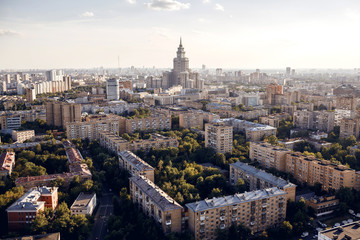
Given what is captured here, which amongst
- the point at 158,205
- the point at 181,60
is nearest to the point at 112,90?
the point at 181,60

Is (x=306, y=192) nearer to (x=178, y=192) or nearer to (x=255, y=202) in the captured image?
(x=255, y=202)

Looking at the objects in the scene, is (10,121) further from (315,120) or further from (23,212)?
(315,120)

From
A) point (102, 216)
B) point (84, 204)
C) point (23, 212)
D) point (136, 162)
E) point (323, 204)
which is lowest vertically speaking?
point (102, 216)

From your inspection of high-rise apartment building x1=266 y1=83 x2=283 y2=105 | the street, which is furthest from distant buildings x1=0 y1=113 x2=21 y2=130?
high-rise apartment building x1=266 y1=83 x2=283 y2=105

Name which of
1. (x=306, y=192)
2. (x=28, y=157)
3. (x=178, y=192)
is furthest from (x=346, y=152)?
(x=28, y=157)

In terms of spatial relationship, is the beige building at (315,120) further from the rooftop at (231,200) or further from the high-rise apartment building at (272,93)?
the rooftop at (231,200)

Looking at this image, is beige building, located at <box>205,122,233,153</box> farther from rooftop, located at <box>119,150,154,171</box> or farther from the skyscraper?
the skyscraper

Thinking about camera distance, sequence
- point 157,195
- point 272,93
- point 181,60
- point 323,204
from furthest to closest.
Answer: point 181,60 → point 272,93 → point 323,204 → point 157,195
